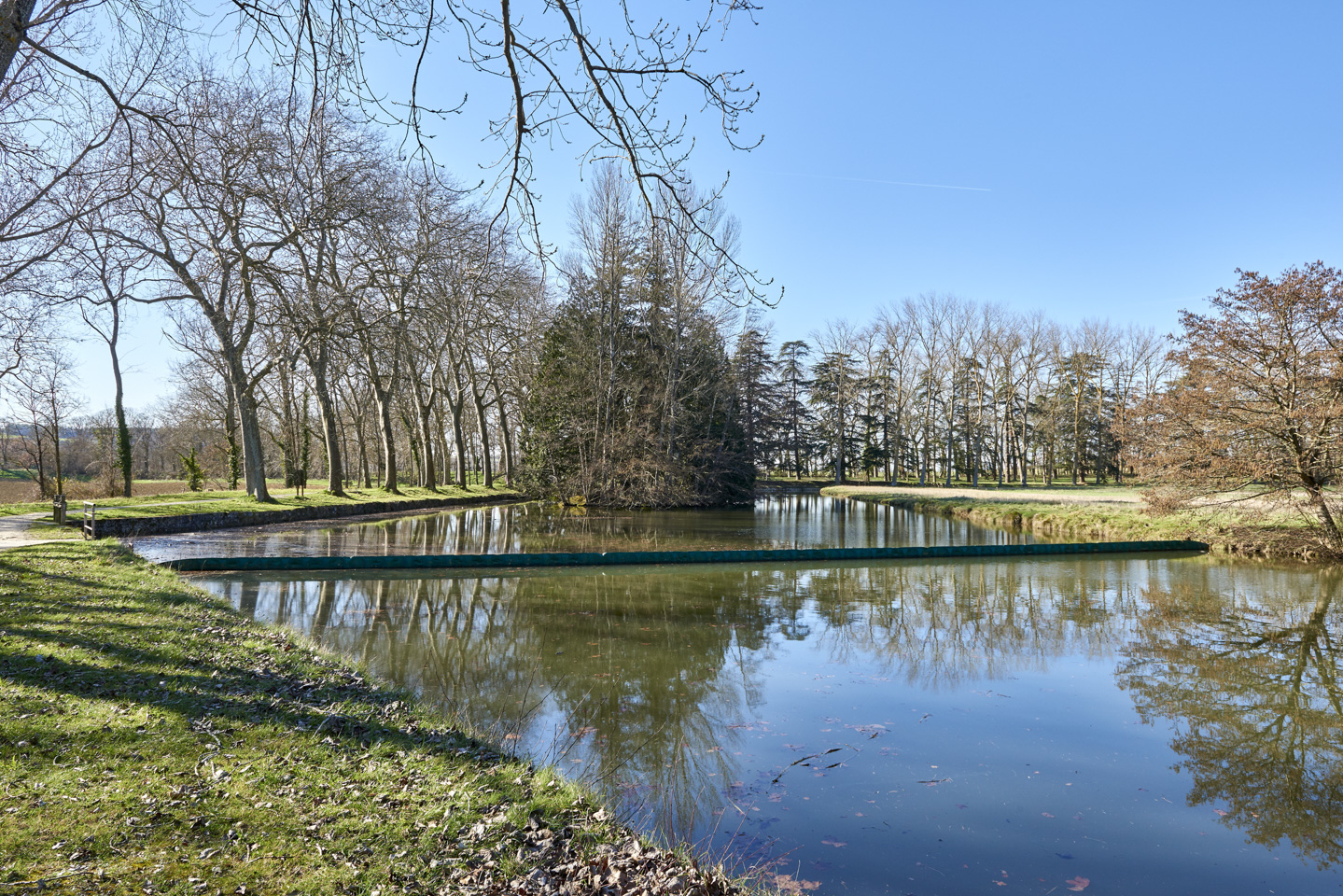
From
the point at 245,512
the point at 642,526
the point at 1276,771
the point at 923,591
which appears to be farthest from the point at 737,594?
the point at 245,512

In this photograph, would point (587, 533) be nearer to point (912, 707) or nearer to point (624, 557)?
point (624, 557)

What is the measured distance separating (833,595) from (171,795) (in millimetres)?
9694

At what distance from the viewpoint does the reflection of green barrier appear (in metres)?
12.2

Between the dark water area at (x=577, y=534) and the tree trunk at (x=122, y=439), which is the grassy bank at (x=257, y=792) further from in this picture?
the tree trunk at (x=122, y=439)

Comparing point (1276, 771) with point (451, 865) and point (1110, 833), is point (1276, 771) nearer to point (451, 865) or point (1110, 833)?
point (1110, 833)

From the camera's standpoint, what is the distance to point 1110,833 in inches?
163

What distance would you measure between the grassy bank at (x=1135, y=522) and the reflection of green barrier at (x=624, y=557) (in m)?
0.73

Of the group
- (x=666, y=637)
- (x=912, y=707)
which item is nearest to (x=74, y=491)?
(x=666, y=637)

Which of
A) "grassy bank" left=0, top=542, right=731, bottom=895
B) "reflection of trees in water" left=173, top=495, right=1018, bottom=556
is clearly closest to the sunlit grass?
"grassy bank" left=0, top=542, right=731, bottom=895

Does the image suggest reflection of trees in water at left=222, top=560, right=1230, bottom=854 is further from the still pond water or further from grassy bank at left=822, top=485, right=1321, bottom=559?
grassy bank at left=822, top=485, right=1321, bottom=559

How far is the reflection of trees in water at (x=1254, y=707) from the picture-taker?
4.53 meters

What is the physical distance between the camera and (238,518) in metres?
18.0

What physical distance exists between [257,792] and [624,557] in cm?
1092

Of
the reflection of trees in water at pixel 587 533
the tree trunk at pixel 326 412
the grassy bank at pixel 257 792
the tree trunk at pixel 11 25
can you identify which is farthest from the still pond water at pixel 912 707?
the tree trunk at pixel 326 412
